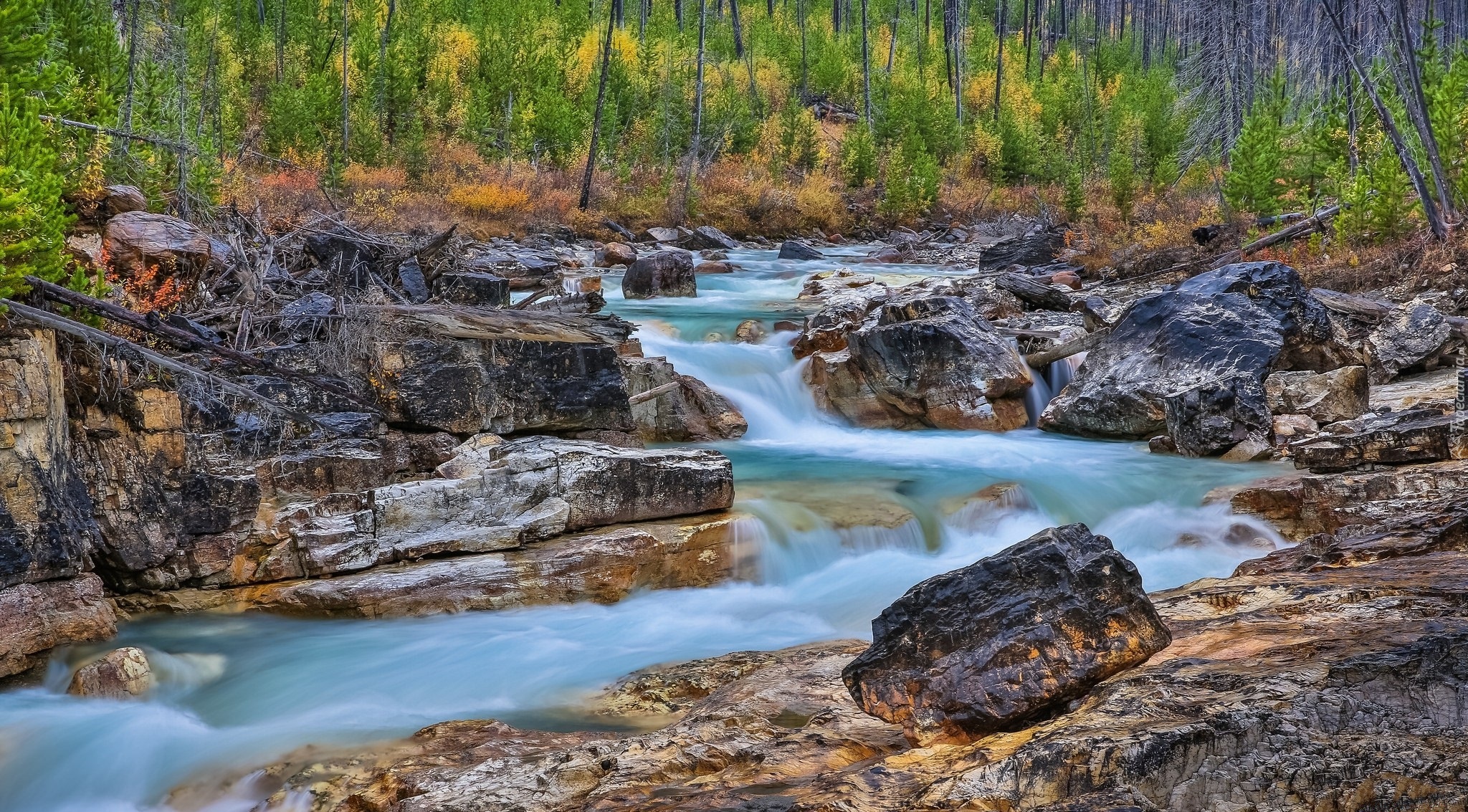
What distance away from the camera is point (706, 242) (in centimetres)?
2652

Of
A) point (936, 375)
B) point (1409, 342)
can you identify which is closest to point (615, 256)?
point (936, 375)

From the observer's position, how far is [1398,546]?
199 inches

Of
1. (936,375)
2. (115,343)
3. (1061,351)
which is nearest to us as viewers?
(115,343)

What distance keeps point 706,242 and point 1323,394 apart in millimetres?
18169

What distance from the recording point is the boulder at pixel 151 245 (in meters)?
8.74

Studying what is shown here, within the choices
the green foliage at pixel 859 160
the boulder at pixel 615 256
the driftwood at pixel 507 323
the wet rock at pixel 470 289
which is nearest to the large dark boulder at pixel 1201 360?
the driftwood at pixel 507 323

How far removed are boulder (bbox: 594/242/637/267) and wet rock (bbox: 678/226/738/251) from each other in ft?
10.1

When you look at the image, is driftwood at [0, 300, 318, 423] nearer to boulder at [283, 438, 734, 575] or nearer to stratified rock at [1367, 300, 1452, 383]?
boulder at [283, 438, 734, 575]

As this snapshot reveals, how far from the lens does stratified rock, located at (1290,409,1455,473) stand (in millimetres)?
7355

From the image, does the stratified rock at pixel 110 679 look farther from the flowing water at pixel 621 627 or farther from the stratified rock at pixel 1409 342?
the stratified rock at pixel 1409 342

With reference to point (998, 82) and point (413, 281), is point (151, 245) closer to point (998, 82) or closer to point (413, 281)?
point (413, 281)

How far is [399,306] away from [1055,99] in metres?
37.4

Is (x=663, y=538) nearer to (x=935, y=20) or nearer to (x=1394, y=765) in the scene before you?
(x=1394, y=765)

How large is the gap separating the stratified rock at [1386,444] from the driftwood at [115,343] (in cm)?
755
